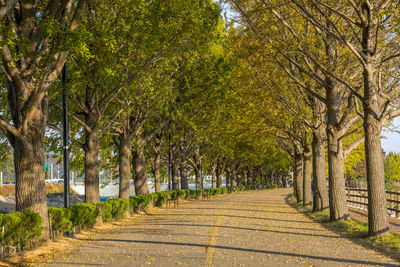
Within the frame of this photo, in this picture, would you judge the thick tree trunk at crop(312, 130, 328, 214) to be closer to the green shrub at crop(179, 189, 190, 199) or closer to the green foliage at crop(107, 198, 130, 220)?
the green foliage at crop(107, 198, 130, 220)

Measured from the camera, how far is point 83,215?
1523 centimetres

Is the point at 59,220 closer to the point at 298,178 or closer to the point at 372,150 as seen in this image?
the point at 372,150

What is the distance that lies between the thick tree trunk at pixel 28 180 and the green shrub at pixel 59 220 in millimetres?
642

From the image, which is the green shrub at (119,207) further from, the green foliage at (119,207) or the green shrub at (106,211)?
the green shrub at (106,211)

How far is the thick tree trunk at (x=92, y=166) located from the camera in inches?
727

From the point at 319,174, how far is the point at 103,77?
37.4 feet

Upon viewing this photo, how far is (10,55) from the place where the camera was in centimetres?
1169

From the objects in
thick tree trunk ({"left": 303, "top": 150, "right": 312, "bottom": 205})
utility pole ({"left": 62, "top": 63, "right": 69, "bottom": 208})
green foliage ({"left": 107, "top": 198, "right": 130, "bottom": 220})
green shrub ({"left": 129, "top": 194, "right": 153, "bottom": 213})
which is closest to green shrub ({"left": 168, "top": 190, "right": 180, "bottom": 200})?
green shrub ({"left": 129, "top": 194, "right": 153, "bottom": 213})

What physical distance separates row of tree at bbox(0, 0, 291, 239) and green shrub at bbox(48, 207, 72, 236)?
672mm

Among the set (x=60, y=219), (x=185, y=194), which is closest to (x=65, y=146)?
(x=60, y=219)

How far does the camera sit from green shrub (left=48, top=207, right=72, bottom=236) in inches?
522

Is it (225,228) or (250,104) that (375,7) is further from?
(250,104)

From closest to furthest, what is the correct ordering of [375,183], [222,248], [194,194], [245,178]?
1. [222,248]
2. [375,183]
3. [194,194]
4. [245,178]

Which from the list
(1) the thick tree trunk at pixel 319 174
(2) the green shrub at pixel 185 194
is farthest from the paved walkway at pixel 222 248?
(2) the green shrub at pixel 185 194
